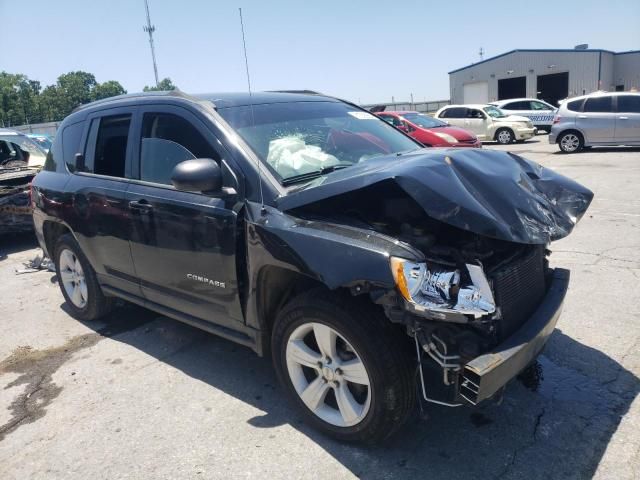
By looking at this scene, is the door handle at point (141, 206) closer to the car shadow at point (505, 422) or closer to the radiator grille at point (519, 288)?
the car shadow at point (505, 422)

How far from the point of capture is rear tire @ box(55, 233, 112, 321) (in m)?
4.55

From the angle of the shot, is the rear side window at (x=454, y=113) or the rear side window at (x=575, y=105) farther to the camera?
the rear side window at (x=454, y=113)

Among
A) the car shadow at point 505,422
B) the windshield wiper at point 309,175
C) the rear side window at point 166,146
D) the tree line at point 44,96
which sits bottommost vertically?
the car shadow at point 505,422

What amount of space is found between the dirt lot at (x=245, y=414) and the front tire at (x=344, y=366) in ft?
0.61

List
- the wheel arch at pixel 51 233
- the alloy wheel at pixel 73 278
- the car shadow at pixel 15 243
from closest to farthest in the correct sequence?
the alloy wheel at pixel 73 278
the wheel arch at pixel 51 233
the car shadow at pixel 15 243

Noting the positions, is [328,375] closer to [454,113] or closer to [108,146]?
[108,146]

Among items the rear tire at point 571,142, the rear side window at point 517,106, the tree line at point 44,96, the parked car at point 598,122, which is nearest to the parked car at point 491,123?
the rear side window at point 517,106

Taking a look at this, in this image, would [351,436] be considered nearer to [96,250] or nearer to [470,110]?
Result: [96,250]

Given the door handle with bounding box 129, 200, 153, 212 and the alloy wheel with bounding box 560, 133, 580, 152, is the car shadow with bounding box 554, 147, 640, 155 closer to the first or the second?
the alloy wheel with bounding box 560, 133, 580, 152

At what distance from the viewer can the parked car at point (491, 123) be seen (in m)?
20.5

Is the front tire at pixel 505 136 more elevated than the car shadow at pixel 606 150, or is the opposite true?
the front tire at pixel 505 136

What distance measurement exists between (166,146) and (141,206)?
1.52 feet

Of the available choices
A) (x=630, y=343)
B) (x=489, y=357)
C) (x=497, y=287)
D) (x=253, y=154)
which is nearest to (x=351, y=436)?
(x=489, y=357)

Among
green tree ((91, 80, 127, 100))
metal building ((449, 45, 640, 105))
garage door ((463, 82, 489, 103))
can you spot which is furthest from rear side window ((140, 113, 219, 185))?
green tree ((91, 80, 127, 100))
